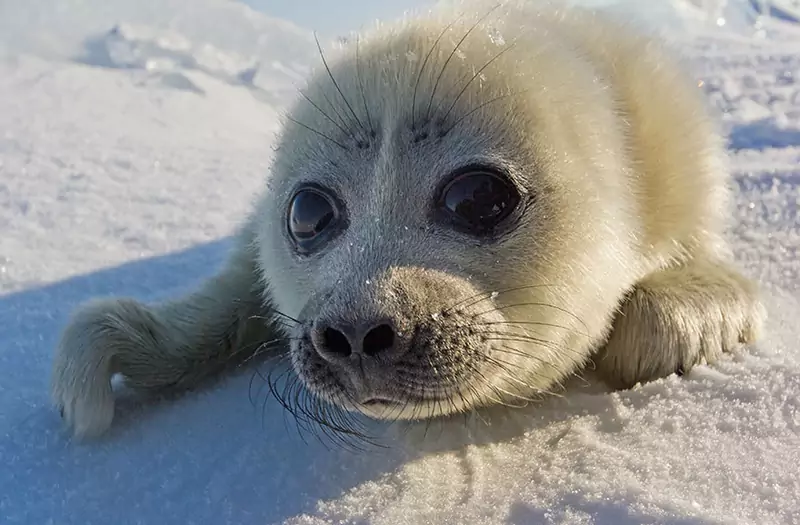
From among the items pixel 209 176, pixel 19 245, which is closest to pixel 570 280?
pixel 19 245

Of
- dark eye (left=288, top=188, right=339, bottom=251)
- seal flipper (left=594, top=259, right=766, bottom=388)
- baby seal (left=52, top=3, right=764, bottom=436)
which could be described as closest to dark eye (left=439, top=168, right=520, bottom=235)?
baby seal (left=52, top=3, right=764, bottom=436)

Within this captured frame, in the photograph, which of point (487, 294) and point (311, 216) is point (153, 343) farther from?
point (487, 294)

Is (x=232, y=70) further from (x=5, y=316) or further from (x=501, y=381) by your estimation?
(x=501, y=381)

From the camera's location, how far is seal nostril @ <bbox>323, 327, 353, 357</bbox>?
4.20ft

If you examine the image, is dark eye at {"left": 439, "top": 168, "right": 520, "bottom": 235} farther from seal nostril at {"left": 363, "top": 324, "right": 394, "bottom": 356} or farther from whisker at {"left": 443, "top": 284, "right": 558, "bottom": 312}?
seal nostril at {"left": 363, "top": 324, "right": 394, "bottom": 356}

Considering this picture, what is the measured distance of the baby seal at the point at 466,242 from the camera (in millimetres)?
1357

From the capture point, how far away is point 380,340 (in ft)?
4.15

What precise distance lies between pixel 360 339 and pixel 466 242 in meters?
0.34

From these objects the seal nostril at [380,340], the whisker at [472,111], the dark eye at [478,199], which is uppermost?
the whisker at [472,111]

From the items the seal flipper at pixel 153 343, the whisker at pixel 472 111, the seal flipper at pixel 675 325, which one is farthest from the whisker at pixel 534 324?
the seal flipper at pixel 153 343

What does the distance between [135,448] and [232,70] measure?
24.1 ft

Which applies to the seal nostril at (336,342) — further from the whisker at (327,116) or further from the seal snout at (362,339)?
the whisker at (327,116)

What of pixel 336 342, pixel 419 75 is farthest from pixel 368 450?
pixel 419 75

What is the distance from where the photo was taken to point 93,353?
1.72 meters
